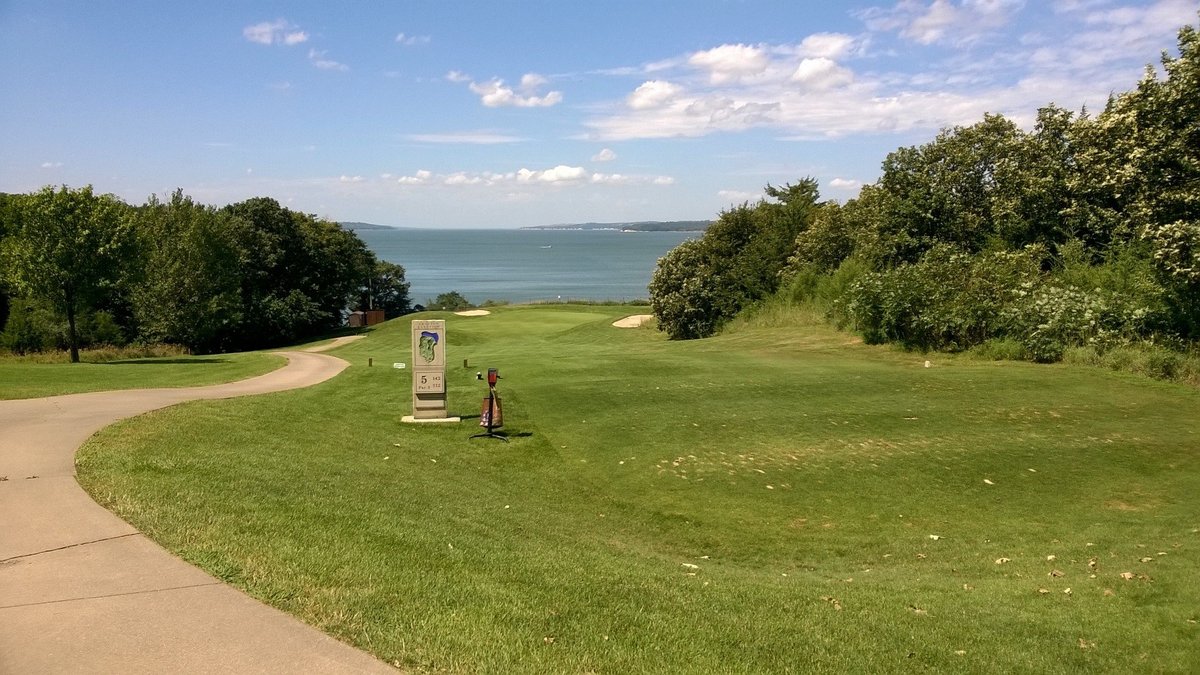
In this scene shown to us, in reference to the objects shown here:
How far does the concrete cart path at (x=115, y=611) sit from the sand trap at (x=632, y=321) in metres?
41.3

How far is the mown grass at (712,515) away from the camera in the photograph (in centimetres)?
550

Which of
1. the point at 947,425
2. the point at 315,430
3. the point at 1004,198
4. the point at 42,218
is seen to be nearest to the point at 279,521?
the point at 315,430

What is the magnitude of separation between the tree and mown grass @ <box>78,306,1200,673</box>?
18192 millimetres

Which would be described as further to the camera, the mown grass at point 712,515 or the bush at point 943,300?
the bush at point 943,300

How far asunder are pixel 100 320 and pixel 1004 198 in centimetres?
4935

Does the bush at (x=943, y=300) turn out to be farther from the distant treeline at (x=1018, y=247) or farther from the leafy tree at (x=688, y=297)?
the leafy tree at (x=688, y=297)

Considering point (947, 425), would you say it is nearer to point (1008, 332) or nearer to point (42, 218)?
point (1008, 332)

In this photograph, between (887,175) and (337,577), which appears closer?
(337,577)

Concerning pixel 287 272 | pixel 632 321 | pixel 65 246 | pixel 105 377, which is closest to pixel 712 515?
pixel 105 377

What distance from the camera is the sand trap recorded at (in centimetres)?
4847

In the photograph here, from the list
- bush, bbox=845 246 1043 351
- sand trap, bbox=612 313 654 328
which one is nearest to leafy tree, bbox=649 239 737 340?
sand trap, bbox=612 313 654 328

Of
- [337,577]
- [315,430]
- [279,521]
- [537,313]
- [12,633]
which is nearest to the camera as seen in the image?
[12,633]

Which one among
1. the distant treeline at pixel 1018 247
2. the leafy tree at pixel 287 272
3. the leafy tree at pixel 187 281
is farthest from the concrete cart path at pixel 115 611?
the leafy tree at pixel 287 272

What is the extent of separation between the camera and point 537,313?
5900cm
